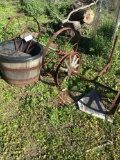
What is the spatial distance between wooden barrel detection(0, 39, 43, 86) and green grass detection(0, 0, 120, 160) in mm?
261

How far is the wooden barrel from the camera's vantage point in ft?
14.3

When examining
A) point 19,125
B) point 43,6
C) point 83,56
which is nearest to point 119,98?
point 19,125

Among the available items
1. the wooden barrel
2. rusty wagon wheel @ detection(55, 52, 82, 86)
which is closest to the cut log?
rusty wagon wheel @ detection(55, 52, 82, 86)

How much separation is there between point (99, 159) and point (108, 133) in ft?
2.03

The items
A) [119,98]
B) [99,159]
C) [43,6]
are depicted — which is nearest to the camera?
[99,159]

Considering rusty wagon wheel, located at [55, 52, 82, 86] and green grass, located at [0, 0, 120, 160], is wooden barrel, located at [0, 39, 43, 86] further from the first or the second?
rusty wagon wheel, located at [55, 52, 82, 86]

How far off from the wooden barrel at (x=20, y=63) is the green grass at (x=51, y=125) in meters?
0.26

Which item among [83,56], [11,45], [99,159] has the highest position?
[11,45]

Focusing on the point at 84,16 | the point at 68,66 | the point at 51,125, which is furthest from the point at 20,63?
the point at 84,16

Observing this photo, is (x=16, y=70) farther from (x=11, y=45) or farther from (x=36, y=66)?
(x=11, y=45)

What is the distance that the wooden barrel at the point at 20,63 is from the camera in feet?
14.3

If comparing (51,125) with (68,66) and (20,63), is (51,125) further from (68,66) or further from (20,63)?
(20,63)

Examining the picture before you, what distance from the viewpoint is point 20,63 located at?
4375 mm

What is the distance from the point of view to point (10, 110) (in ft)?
14.5
